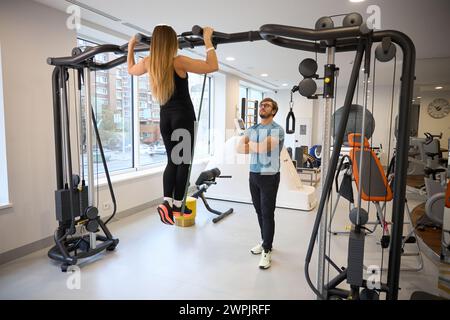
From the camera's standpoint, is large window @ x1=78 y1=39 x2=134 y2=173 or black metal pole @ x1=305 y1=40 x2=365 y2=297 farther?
large window @ x1=78 y1=39 x2=134 y2=173

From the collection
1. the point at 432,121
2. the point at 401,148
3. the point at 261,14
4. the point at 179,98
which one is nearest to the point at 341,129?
the point at 401,148

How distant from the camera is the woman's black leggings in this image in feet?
6.15

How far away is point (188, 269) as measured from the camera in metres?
2.94

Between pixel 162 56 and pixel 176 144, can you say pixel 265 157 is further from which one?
pixel 162 56

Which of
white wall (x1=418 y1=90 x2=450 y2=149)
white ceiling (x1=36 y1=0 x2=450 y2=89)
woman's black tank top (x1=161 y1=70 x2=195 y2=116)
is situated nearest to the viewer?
woman's black tank top (x1=161 y1=70 x2=195 y2=116)

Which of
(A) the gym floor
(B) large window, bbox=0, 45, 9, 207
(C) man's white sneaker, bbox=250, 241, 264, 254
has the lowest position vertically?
(A) the gym floor

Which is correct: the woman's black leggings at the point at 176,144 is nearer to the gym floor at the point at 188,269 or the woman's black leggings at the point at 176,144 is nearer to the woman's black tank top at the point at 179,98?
the woman's black tank top at the point at 179,98

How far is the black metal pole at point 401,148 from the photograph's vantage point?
71.3 inches

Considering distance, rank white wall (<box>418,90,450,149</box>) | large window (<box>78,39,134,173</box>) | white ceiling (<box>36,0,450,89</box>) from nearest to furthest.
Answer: white ceiling (<box>36,0,450,89</box>), large window (<box>78,39,134,173</box>), white wall (<box>418,90,450,149</box>)

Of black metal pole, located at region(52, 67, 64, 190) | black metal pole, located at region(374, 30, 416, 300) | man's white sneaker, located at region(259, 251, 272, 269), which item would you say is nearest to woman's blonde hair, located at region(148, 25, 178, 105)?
black metal pole, located at region(374, 30, 416, 300)

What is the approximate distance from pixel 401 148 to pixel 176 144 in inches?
54.6

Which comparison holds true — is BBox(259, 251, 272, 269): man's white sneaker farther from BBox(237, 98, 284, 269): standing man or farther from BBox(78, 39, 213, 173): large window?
BBox(78, 39, 213, 173): large window

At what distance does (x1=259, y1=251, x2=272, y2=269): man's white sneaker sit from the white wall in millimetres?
4179
